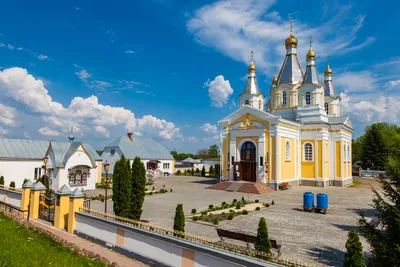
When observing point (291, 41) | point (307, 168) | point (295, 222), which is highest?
point (291, 41)

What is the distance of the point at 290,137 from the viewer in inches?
1048

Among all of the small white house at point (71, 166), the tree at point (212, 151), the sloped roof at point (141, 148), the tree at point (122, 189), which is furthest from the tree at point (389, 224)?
the tree at point (212, 151)

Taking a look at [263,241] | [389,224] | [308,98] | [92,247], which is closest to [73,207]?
[92,247]

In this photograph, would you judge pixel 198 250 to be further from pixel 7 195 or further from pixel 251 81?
pixel 251 81

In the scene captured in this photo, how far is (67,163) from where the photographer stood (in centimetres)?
2311

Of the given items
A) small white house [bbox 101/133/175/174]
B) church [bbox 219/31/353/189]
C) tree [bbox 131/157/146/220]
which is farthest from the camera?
small white house [bbox 101/133/175/174]

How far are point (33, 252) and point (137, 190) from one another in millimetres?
4381

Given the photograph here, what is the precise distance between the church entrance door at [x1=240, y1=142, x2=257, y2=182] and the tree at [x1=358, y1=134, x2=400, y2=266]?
20.6m

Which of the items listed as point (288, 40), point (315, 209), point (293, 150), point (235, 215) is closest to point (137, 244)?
point (235, 215)

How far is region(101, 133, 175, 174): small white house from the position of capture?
38562mm

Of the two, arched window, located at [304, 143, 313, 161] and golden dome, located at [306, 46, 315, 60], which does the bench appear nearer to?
arched window, located at [304, 143, 313, 161]

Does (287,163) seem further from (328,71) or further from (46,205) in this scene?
(46,205)

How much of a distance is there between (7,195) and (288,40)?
2943 cm

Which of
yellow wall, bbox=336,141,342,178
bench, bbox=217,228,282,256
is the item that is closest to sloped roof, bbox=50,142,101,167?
bench, bbox=217,228,282,256
